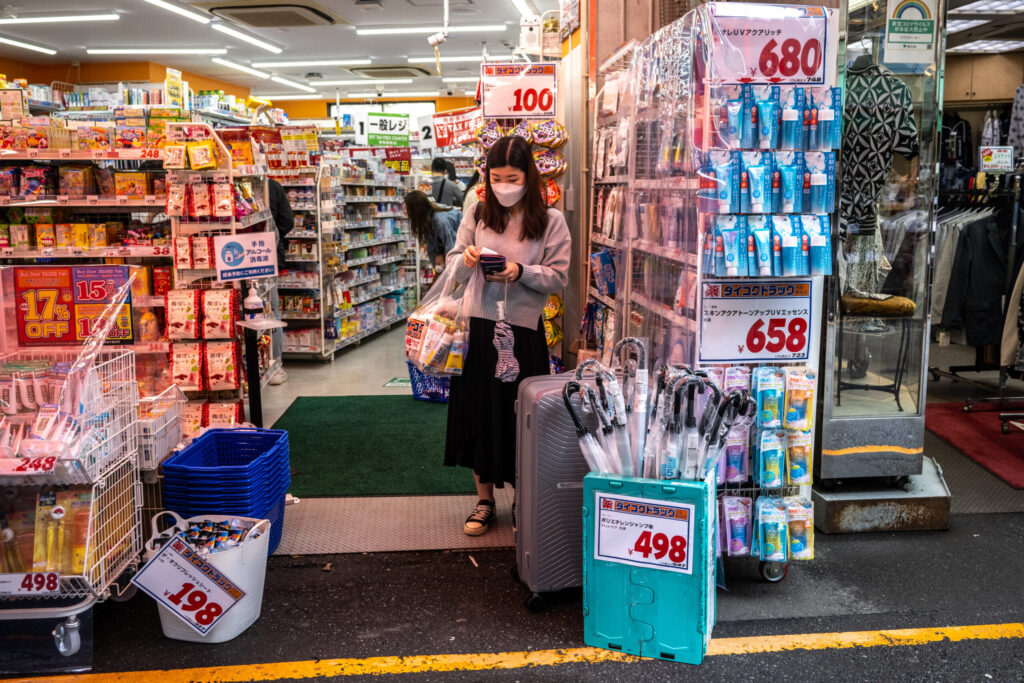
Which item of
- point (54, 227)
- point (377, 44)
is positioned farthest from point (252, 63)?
point (54, 227)

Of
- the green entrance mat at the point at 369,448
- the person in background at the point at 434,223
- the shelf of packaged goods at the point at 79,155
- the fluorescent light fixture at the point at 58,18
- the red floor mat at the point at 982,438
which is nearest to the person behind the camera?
the green entrance mat at the point at 369,448

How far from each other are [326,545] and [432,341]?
1031mm

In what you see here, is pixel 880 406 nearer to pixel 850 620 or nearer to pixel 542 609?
pixel 850 620

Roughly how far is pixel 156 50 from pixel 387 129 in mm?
6614

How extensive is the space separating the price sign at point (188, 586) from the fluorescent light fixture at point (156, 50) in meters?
14.6

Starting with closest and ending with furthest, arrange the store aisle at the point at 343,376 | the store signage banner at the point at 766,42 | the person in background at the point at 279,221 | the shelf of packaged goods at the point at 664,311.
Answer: the store signage banner at the point at 766,42 < the shelf of packaged goods at the point at 664,311 < the store aisle at the point at 343,376 < the person in background at the point at 279,221

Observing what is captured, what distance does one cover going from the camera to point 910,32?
3.75 metres

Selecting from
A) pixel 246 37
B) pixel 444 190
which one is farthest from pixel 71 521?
pixel 246 37

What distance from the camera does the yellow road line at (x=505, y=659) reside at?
270 centimetres

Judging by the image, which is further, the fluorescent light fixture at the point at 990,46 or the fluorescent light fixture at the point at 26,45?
the fluorescent light fixture at the point at 26,45

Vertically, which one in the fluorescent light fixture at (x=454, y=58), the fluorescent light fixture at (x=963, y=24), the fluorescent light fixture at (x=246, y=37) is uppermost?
the fluorescent light fixture at (x=454, y=58)

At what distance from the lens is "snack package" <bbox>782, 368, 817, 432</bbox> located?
3193 mm

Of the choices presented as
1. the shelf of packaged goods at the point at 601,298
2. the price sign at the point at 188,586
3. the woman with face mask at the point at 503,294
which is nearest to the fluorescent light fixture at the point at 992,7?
the shelf of packaged goods at the point at 601,298

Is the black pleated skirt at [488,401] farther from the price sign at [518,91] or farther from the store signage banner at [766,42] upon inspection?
the price sign at [518,91]
